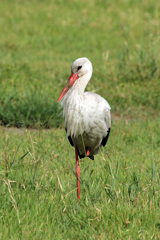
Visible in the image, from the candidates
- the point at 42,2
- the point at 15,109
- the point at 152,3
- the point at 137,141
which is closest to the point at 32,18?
the point at 42,2

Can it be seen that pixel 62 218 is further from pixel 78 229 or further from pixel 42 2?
pixel 42 2

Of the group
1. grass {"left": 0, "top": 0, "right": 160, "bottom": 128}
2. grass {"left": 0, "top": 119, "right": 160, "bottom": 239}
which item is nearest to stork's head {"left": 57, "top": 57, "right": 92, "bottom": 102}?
grass {"left": 0, "top": 0, "right": 160, "bottom": 128}

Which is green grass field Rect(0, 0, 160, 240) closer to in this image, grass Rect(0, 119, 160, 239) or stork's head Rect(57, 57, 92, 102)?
grass Rect(0, 119, 160, 239)

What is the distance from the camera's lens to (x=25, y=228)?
2.52 metres

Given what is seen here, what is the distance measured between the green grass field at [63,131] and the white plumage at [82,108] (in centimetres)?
31

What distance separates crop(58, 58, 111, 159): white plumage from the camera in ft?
11.0

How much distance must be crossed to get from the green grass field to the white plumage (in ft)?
1.03

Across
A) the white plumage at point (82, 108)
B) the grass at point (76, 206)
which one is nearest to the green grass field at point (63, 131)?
the grass at point (76, 206)

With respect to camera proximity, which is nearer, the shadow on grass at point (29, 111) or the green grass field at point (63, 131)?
the green grass field at point (63, 131)

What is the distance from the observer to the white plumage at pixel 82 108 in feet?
11.0

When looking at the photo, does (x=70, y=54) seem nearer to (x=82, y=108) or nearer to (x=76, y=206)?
(x=82, y=108)

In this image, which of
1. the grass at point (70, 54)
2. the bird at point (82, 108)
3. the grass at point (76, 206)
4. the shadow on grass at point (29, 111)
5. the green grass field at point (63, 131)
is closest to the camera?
the grass at point (76, 206)

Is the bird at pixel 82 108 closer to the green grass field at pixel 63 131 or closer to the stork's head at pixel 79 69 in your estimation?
the stork's head at pixel 79 69

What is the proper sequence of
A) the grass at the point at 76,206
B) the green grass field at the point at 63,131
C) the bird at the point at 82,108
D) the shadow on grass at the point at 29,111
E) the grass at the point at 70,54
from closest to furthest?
1. the grass at the point at 76,206
2. the green grass field at the point at 63,131
3. the bird at the point at 82,108
4. the shadow on grass at the point at 29,111
5. the grass at the point at 70,54
